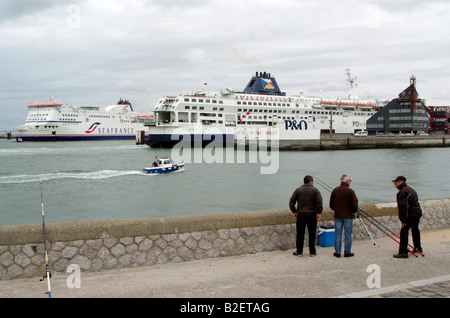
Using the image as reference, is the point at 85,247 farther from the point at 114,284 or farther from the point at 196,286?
the point at 196,286

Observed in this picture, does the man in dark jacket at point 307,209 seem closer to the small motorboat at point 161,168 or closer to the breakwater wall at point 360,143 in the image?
the small motorboat at point 161,168

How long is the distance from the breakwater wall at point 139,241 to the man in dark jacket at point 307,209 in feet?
1.64

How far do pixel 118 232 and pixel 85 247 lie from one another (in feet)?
1.42

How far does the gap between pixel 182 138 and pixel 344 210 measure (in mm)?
48721

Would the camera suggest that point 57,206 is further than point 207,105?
No

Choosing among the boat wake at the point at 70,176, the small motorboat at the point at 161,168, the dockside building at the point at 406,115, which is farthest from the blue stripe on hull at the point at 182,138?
the dockside building at the point at 406,115

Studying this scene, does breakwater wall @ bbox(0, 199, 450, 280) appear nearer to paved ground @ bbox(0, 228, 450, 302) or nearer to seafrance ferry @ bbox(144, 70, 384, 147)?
paved ground @ bbox(0, 228, 450, 302)

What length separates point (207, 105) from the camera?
200ft

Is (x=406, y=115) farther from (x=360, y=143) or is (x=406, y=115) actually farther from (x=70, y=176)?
(x=70, y=176)

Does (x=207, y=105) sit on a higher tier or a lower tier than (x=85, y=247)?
higher

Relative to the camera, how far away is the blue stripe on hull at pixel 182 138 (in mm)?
53344

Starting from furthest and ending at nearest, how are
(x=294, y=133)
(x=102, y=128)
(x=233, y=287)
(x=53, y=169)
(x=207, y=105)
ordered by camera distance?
1. (x=102, y=128)
2. (x=207, y=105)
3. (x=294, y=133)
4. (x=53, y=169)
5. (x=233, y=287)

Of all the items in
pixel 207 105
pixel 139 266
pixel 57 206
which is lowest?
pixel 57 206

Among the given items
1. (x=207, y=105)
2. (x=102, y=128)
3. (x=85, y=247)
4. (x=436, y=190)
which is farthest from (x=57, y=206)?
(x=102, y=128)
